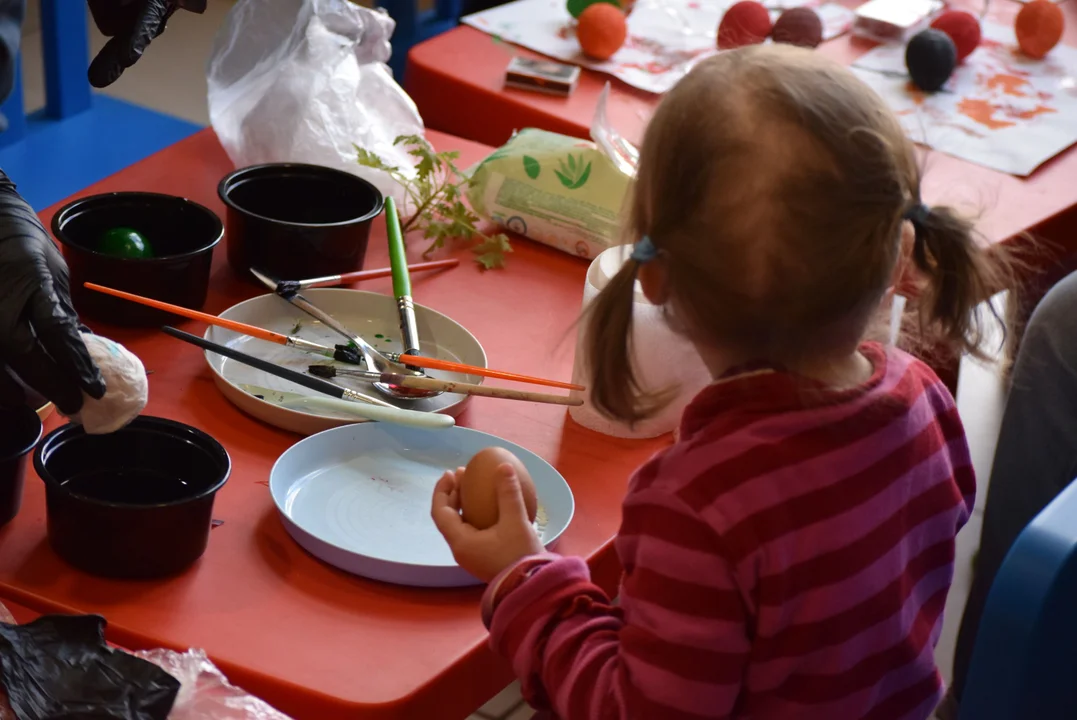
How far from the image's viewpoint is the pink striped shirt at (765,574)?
0.63 meters

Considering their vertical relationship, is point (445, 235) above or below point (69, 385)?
below

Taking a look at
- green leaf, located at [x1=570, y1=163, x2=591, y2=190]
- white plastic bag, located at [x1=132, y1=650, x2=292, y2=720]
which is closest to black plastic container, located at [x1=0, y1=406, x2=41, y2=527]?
white plastic bag, located at [x1=132, y1=650, x2=292, y2=720]

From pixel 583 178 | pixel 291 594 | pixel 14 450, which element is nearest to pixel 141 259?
pixel 14 450

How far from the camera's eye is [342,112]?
133cm

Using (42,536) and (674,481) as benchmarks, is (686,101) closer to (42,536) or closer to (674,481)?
(674,481)

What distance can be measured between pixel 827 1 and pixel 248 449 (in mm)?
1605

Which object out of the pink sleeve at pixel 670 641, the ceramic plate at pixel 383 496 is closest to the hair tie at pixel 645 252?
the pink sleeve at pixel 670 641

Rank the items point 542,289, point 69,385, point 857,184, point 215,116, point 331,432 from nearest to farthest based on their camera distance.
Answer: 1. point 857,184
2. point 69,385
3. point 331,432
4. point 542,289
5. point 215,116

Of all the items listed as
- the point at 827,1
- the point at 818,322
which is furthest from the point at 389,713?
the point at 827,1

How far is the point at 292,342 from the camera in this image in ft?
3.29

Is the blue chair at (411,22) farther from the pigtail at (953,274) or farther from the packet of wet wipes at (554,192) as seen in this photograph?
the pigtail at (953,274)

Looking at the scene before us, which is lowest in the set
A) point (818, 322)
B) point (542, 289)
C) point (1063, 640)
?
point (542, 289)

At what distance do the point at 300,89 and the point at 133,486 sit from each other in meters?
0.63

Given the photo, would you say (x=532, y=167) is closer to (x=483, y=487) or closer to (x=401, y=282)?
(x=401, y=282)
